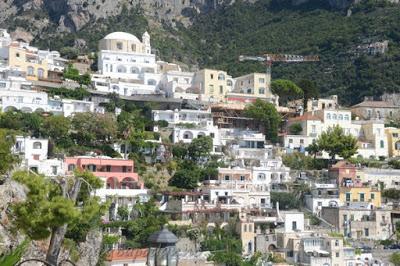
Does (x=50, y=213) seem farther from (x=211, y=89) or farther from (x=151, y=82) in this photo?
(x=151, y=82)

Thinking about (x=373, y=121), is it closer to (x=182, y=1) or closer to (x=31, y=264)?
(x=31, y=264)

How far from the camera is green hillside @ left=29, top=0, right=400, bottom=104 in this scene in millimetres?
95875

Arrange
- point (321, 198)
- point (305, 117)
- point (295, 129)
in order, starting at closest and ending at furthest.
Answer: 1. point (321, 198)
2. point (295, 129)
3. point (305, 117)

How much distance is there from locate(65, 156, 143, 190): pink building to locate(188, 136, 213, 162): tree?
19.8ft

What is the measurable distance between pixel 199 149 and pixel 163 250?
157 feet

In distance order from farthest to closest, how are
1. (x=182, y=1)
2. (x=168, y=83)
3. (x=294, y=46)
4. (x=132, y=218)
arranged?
(x=182, y=1) → (x=294, y=46) → (x=168, y=83) → (x=132, y=218)

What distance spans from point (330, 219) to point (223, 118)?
15927 mm

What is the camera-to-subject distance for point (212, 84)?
252 ft

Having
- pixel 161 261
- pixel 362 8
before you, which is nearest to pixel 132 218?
pixel 161 261

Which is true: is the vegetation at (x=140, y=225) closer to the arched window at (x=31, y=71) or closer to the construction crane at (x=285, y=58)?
the arched window at (x=31, y=71)

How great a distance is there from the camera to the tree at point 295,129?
7056 centimetres

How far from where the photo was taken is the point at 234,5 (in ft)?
417

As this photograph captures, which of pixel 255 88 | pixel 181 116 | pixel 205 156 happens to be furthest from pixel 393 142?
pixel 205 156

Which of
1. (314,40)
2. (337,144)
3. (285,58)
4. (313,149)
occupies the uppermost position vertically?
(314,40)
